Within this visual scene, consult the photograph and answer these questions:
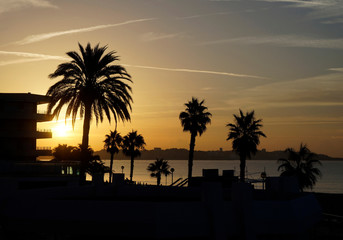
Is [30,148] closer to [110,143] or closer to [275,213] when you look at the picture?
[110,143]

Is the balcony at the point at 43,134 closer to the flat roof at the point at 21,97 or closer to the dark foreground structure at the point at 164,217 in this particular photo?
the flat roof at the point at 21,97

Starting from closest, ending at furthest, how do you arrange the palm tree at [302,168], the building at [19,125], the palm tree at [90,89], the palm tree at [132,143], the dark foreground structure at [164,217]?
the dark foreground structure at [164,217], the palm tree at [90,89], the palm tree at [302,168], the building at [19,125], the palm tree at [132,143]

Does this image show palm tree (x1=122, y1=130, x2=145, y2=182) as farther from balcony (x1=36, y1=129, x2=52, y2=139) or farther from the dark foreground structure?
the dark foreground structure

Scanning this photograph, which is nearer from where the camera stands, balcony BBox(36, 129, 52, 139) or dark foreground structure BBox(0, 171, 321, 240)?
dark foreground structure BBox(0, 171, 321, 240)

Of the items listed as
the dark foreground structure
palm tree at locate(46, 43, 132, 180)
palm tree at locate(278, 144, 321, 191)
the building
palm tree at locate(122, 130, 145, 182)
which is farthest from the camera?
palm tree at locate(122, 130, 145, 182)

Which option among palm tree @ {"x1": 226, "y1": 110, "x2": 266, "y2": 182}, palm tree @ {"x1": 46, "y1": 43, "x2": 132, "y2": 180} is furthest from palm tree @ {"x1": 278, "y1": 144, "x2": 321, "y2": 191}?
palm tree @ {"x1": 46, "y1": 43, "x2": 132, "y2": 180}

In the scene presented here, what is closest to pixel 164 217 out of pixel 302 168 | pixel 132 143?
pixel 302 168

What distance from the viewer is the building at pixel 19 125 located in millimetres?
66000

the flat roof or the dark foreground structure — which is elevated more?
the flat roof

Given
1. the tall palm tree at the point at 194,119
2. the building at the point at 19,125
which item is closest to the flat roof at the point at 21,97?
the building at the point at 19,125

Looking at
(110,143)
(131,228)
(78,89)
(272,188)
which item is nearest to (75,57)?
(78,89)

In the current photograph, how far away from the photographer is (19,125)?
223 feet

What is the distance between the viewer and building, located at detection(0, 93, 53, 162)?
66.0 m

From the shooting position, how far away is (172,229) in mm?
18344
